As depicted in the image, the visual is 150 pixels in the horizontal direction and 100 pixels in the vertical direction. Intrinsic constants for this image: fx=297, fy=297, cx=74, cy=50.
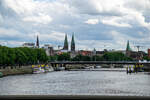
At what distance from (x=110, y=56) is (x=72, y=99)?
148 m

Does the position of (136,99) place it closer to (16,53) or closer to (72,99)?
(72,99)

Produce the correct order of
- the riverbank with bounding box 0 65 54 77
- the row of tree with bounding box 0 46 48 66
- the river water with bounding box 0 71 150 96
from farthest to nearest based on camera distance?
the row of tree with bounding box 0 46 48 66 → the riverbank with bounding box 0 65 54 77 → the river water with bounding box 0 71 150 96

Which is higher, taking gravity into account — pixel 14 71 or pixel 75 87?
pixel 14 71

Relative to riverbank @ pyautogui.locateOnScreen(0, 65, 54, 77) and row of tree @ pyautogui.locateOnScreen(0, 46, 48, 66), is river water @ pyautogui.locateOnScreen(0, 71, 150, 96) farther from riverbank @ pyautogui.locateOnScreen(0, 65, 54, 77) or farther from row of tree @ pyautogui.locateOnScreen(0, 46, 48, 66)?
row of tree @ pyautogui.locateOnScreen(0, 46, 48, 66)

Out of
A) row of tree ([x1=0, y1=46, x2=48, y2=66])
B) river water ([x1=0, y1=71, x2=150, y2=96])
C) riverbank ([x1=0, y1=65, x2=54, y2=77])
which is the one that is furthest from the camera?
row of tree ([x1=0, y1=46, x2=48, y2=66])

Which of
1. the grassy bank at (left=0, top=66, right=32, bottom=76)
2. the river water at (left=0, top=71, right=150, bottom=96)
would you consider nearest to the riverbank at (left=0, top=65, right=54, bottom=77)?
the grassy bank at (left=0, top=66, right=32, bottom=76)

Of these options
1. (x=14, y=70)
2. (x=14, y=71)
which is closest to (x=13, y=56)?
(x=14, y=70)

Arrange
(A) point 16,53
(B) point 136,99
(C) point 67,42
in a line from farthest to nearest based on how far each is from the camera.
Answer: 1. (C) point 67,42
2. (A) point 16,53
3. (B) point 136,99

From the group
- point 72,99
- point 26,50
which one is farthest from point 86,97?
point 26,50

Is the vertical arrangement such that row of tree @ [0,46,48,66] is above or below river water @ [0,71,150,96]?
above

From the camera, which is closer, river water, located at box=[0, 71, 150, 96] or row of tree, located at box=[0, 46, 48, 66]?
river water, located at box=[0, 71, 150, 96]

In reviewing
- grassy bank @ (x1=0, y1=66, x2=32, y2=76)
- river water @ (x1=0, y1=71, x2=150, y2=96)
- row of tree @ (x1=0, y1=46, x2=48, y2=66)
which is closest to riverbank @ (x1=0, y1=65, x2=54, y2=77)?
grassy bank @ (x1=0, y1=66, x2=32, y2=76)

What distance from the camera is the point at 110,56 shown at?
154 metres

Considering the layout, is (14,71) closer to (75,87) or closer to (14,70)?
(14,70)
